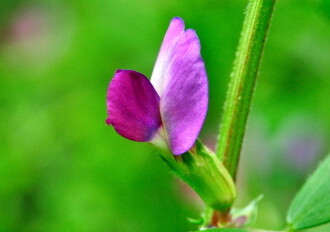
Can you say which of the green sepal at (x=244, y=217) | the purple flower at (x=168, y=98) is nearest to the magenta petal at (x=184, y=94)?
the purple flower at (x=168, y=98)

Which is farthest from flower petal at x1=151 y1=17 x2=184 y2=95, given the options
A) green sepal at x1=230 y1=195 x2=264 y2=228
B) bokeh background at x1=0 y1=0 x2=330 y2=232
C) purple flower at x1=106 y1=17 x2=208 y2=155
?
bokeh background at x1=0 y1=0 x2=330 y2=232

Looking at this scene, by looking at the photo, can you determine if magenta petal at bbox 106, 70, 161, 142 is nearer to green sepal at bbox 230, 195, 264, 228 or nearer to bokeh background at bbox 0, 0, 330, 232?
green sepal at bbox 230, 195, 264, 228

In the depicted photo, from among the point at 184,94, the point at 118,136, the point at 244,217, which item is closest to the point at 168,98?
the point at 184,94

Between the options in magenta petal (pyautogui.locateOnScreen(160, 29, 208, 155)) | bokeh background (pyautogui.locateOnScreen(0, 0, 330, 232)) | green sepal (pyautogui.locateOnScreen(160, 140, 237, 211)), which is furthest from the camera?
bokeh background (pyautogui.locateOnScreen(0, 0, 330, 232))

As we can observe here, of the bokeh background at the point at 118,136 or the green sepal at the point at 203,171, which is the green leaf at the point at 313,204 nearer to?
the green sepal at the point at 203,171

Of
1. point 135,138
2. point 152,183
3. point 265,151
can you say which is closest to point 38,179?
point 152,183

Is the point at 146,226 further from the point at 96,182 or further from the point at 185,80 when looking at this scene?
the point at 185,80
